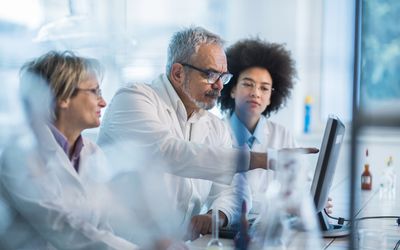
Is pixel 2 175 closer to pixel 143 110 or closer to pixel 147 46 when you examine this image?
pixel 143 110

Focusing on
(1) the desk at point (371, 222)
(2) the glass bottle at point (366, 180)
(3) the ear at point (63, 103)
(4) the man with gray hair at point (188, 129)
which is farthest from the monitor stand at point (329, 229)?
(2) the glass bottle at point (366, 180)

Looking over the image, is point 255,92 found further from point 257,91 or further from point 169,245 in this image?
point 169,245

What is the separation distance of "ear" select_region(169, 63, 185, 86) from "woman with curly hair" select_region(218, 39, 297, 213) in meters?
0.42

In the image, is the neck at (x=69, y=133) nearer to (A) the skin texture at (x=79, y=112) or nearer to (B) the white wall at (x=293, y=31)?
(A) the skin texture at (x=79, y=112)

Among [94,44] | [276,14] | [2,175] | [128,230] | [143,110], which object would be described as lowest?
[128,230]

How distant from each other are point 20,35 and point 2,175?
77 cm

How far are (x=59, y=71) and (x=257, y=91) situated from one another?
1.08m

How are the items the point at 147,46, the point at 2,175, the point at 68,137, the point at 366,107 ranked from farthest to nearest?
the point at 147,46
the point at 68,137
the point at 2,175
the point at 366,107

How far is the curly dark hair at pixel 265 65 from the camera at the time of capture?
256 centimetres

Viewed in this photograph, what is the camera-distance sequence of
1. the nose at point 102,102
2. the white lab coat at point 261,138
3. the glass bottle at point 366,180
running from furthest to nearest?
the glass bottle at point 366,180, the white lab coat at point 261,138, the nose at point 102,102

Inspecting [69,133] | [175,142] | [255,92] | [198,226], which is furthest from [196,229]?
[255,92]

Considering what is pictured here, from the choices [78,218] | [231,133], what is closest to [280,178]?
[78,218]

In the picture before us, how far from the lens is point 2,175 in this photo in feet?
4.87

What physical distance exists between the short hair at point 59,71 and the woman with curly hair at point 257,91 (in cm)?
85
